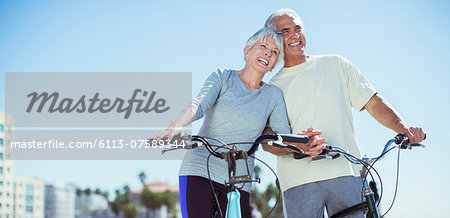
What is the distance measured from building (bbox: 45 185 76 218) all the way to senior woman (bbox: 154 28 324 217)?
173560mm

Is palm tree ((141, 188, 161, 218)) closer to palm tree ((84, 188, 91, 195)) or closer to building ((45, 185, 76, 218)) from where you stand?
palm tree ((84, 188, 91, 195))

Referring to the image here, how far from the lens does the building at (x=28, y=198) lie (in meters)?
134

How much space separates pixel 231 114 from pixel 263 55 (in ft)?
1.77

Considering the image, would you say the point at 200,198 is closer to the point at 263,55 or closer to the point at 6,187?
the point at 263,55

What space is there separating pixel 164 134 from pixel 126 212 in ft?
422

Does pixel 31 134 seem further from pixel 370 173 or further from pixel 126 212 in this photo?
pixel 126 212

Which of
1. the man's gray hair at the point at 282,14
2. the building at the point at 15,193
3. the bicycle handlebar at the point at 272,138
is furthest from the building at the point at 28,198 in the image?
the bicycle handlebar at the point at 272,138


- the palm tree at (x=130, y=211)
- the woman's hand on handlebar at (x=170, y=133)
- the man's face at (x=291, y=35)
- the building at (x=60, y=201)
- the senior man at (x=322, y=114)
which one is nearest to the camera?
the woman's hand on handlebar at (x=170, y=133)

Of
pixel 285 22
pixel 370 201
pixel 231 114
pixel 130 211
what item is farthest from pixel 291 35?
pixel 130 211

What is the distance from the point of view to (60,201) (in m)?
170

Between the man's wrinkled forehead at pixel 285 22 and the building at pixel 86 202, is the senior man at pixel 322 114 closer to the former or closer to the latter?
the man's wrinkled forehead at pixel 285 22

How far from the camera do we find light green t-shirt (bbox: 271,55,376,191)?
349 centimetres

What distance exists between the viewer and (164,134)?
2.46 meters

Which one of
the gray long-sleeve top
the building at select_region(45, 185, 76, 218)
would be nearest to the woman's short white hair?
the gray long-sleeve top
